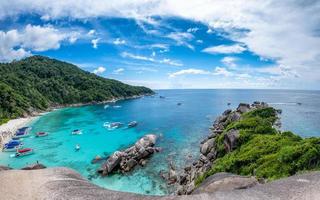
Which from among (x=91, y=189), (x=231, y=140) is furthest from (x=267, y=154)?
(x=91, y=189)

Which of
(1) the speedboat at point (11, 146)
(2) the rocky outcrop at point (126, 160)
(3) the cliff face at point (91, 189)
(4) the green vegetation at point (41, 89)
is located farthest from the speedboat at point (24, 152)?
(3) the cliff face at point (91, 189)

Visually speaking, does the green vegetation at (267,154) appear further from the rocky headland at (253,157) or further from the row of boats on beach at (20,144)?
the row of boats on beach at (20,144)

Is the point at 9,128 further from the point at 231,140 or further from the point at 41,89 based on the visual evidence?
the point at 41,89

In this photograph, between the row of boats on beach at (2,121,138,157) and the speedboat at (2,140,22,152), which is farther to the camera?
the speedboat at (2,140,22,152)

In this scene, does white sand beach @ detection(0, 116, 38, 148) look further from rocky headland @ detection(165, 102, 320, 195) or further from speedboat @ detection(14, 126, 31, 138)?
rocky headland @ detection(165, 102, 320, 195)

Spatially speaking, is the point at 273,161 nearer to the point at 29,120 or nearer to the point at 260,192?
the point at 260,192

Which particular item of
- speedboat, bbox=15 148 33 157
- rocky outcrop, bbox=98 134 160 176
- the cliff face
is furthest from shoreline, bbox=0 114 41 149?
the cliff face
